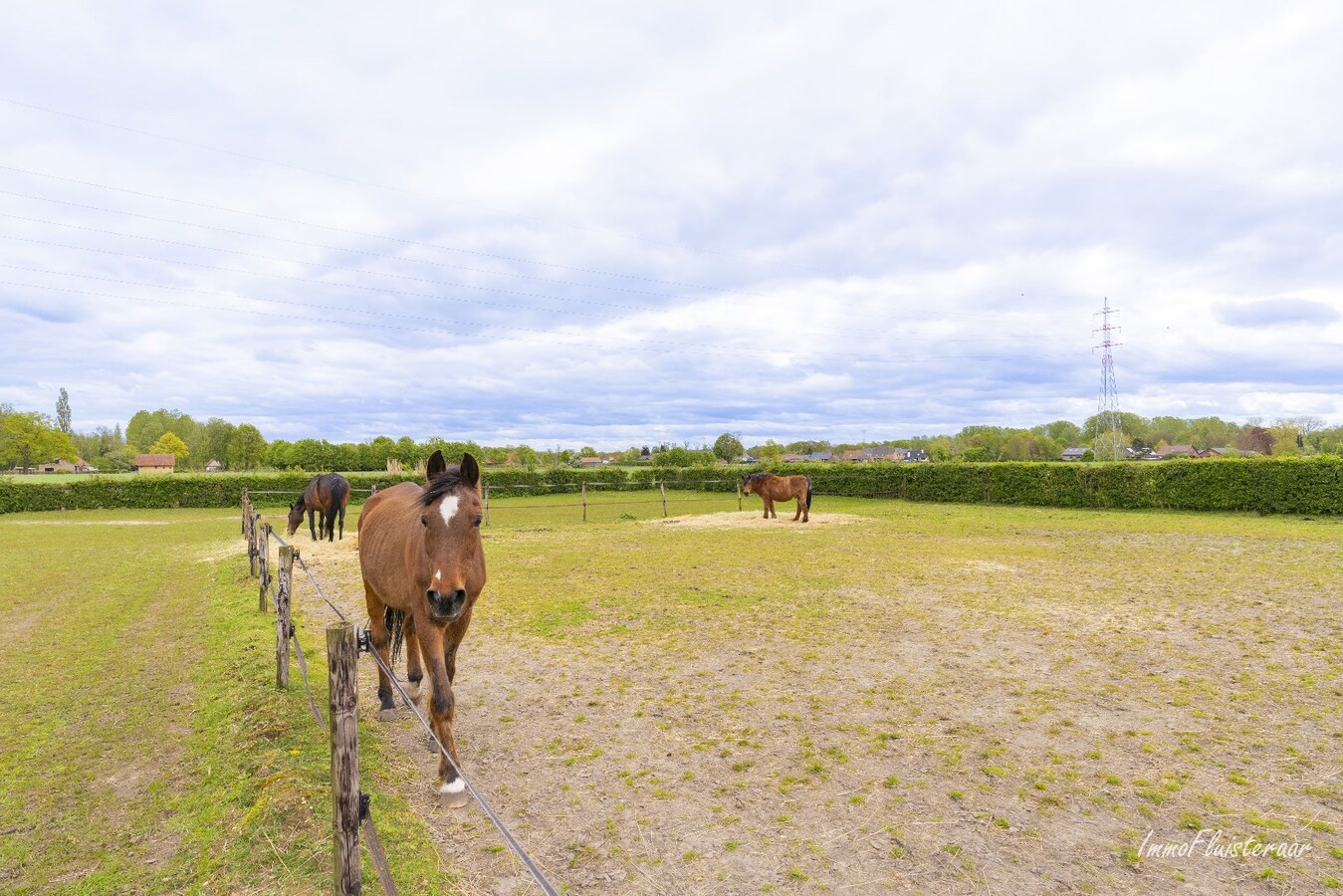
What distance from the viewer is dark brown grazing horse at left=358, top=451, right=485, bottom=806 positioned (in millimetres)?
3984

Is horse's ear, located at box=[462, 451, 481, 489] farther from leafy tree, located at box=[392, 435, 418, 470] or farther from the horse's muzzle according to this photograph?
Result: leafy tree, located at box=[392, 435, 418, 470]

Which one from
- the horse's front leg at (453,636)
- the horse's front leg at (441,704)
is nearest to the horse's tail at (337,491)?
the horse's front leg at (453,636)

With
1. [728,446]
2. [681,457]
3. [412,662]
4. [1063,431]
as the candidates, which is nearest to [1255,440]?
[1063,431]

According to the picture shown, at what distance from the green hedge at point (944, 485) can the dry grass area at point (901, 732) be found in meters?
12.5

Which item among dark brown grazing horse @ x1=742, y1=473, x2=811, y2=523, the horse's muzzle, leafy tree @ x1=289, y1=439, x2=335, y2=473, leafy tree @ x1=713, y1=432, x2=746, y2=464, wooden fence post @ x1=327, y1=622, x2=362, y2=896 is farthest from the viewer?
leafy tree @ x1=713, y1=432, x2=746, y2=464

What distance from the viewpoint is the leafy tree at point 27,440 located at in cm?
6128

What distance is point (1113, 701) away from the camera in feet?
19.0

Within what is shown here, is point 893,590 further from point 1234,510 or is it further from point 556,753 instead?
point 1234,510

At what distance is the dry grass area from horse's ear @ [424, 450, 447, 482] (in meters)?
2.12

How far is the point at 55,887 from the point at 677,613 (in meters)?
6.91

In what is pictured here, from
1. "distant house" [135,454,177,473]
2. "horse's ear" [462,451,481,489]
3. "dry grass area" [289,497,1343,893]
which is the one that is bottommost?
"dry grass area" [289,497,1343,893]

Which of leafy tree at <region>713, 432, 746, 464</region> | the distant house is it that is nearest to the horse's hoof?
leafy tree at <region>713, 432, 746, 464</region>

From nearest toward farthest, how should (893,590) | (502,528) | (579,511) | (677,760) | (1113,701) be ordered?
1. (677,760)
2. (1113,701)
3. (893,590)
4. (502,528)
5. (579,511)

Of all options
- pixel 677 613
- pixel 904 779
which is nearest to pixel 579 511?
pixel 677 613
